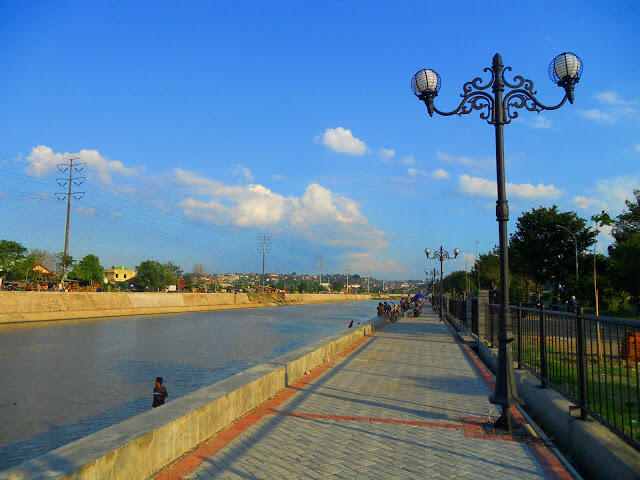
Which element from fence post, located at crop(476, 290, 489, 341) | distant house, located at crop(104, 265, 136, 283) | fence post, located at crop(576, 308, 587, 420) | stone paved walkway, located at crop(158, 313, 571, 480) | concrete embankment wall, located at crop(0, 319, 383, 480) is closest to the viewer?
concrete embankment wall, located at crop(0, 319, 383, 480)

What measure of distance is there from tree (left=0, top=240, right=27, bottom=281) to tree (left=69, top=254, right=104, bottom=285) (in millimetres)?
8358

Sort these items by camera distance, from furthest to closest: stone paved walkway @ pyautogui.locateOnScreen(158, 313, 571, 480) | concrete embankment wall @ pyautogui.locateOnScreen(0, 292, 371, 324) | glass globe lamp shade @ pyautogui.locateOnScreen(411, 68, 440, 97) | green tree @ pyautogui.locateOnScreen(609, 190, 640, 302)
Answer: concrete embankment wall @ pyautogui.locateOnScreen(0, 292, 371, 324) < green tree @ pyautogui.locateOnScreen(609, 190, 640, 302) < glass globe lamp shade @ pyautogui.locateOnScreen(411, 68, 440, 97) < stone paved walkway @ pyautogui.locateOnScreen(158, 313, 571, 480)

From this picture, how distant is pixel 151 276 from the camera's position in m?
107

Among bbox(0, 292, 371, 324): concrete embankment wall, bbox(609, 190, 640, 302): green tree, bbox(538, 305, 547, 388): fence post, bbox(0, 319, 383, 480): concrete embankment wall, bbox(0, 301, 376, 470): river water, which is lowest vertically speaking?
bbox(0, 301, 376, 470): river water

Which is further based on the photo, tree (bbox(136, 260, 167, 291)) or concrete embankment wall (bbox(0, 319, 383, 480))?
tree (bbox(136, 260, 167, 291))

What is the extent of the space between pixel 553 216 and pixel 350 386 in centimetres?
3923

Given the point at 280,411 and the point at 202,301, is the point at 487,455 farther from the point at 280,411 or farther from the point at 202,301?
the point at 202,301

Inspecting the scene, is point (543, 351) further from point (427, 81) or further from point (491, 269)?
point (491, 269)

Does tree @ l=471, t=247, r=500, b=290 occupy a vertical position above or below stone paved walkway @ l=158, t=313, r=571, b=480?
above

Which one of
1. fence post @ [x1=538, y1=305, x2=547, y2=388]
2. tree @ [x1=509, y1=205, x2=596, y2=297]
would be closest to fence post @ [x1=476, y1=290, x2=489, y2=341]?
fence post @ [x1=538, y1=305, x2=547, y2=388]

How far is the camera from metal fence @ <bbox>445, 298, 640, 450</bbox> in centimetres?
458

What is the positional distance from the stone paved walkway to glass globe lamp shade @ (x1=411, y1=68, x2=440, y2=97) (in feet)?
16.2

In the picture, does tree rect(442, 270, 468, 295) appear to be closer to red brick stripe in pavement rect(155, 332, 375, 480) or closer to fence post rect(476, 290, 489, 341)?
fence post rect(476, 290, 489, 341)

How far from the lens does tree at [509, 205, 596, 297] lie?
42.0 meters
